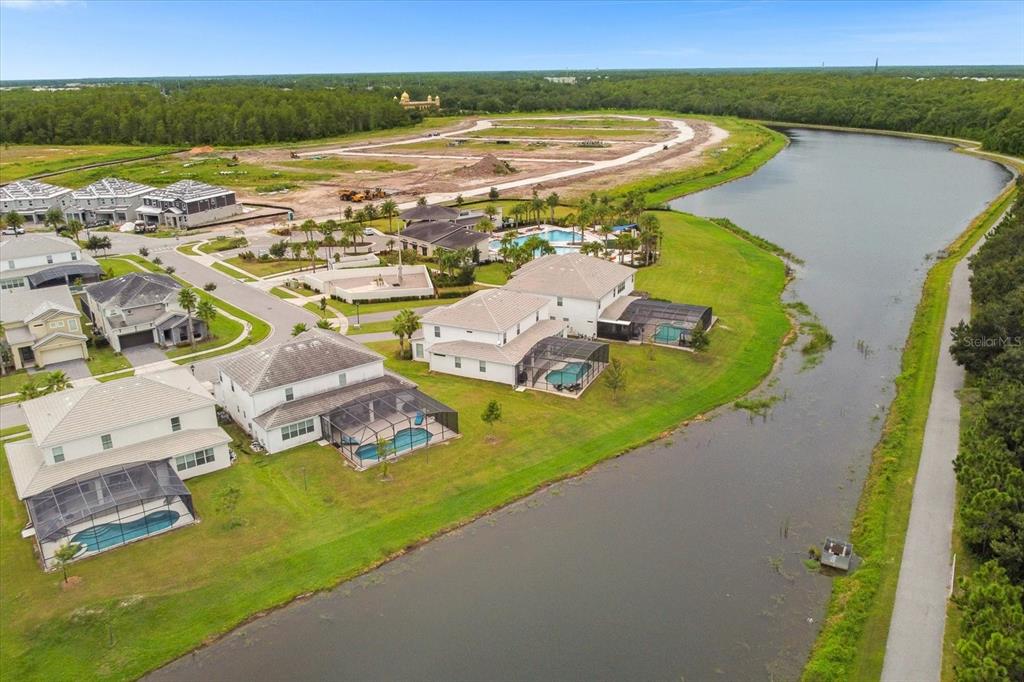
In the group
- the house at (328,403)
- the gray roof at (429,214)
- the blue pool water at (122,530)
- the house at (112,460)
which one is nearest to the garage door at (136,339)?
the house at (328,403)

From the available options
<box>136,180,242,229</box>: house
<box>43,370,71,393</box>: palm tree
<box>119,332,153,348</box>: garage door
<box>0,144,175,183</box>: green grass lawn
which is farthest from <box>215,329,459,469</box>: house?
<box>0,144,175,183</box>: green grass lawn

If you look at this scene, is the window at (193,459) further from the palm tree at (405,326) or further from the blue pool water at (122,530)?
the palm tree at (405,326)

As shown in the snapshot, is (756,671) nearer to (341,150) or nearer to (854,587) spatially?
(854,587)

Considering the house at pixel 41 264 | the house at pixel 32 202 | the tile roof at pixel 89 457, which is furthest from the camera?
the house at pixel 32 202

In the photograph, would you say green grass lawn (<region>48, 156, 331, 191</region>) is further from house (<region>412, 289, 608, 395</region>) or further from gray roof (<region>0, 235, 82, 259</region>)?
house (<region>412, 289, 608, 395</region>)

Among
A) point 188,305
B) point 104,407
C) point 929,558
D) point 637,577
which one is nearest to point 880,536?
point 929,558

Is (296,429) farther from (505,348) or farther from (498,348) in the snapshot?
(505,348)
